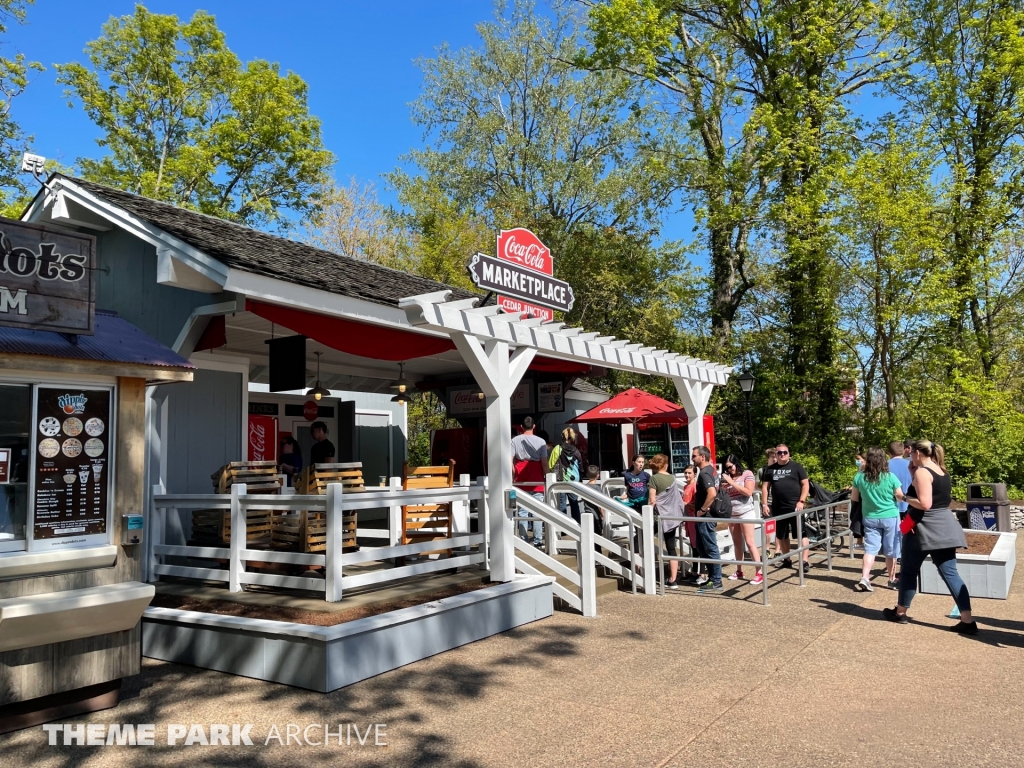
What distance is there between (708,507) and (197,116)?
2506 centimetres

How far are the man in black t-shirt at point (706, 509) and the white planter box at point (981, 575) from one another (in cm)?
215

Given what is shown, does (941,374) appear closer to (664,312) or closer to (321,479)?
(664,312)

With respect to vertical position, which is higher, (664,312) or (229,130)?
(229,130)

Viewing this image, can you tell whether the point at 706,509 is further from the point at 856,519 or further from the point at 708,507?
the point at 856,519

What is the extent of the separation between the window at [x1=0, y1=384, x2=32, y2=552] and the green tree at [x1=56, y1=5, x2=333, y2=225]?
22.8 m

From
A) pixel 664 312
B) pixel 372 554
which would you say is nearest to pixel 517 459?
pixel 372 554

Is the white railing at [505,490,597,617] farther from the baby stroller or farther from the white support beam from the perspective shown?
the baby stroller

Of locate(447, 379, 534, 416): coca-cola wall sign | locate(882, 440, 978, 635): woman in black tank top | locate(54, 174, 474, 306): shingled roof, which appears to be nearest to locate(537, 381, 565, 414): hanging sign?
locate(447, 379, 534, 416): coca-cola wall sign

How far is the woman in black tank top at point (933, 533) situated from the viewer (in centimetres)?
662

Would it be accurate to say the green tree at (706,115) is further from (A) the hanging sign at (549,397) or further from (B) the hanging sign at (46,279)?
(B) the hanging sign at (46,279)

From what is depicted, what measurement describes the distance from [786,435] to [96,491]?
18.3 metres

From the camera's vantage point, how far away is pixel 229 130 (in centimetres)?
2597

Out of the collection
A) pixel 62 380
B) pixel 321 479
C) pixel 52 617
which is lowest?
pixel 52 617

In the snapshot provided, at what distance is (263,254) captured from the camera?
332 inches
